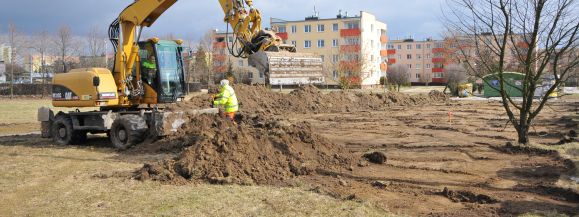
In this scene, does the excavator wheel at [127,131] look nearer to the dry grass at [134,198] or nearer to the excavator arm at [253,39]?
the dry grass at [134,198]

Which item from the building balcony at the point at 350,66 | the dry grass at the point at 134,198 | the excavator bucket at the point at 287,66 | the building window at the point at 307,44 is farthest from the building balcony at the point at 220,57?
the dry grass at the point at 134,198

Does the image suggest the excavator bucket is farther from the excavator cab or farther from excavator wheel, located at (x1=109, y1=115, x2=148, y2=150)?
excavator wheel, located at (x1=109, y1=115, x2=148, y2=150)

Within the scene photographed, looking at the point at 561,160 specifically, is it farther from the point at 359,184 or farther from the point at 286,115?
the point at 286,115

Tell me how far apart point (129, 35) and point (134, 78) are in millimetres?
1119

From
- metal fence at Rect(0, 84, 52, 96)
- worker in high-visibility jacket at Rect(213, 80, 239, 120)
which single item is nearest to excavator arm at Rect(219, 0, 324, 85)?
worker in high-visibility jacket at Rect(213, 80, 239, 120)

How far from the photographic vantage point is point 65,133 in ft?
44.5

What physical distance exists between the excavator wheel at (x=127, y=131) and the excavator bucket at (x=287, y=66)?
3275 mm

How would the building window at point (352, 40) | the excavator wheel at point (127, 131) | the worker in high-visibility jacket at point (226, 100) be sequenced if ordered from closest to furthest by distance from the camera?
the excavator wheel at point (127, 131)
the worker in high-visibility jacket at point (226, 100)
the building window at point (352, 40)

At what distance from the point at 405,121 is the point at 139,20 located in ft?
34.9

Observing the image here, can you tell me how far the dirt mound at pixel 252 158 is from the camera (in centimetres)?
821

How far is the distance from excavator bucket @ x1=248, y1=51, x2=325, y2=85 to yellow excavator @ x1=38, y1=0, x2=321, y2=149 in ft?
0.25

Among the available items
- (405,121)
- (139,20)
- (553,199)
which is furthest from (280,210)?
(405,121)

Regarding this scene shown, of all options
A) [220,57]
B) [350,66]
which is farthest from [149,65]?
[220,57]

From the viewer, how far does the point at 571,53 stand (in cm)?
1054
